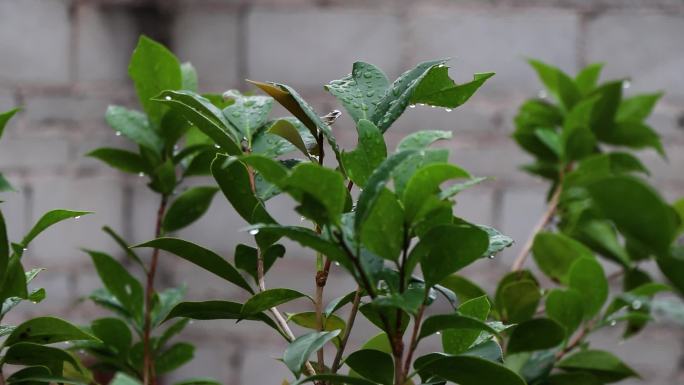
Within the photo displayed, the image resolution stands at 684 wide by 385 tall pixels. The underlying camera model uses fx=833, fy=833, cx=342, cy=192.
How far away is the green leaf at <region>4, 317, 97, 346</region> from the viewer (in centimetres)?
39

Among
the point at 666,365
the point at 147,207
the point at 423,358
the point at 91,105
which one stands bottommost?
the point at 666,365

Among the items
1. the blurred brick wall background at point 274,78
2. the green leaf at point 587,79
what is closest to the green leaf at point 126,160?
the green leaf at point 587,79

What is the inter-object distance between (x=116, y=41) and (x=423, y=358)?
1521mm

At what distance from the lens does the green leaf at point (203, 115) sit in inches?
14.5

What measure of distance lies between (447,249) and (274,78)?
4.73 ft

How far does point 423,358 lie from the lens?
37 cm

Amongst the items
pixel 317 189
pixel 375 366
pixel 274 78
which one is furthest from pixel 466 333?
pixel 274 78

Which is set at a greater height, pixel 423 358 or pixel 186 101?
pixel 186 101

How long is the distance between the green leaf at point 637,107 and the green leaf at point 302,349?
0.57 m

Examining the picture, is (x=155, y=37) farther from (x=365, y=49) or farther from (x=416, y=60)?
(x=416, y=60)

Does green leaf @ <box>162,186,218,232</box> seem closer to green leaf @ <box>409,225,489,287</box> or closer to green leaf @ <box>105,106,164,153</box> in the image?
green leaf @ <box>105,106,164,153</box>

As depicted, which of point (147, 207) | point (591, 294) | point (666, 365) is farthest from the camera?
point (147, 207)

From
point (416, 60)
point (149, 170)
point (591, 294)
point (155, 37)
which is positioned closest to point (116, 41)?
point (155, 37)

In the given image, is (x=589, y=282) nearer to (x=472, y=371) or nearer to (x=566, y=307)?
(x=566, y=307)
